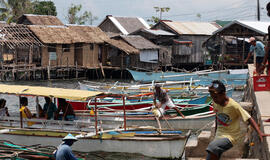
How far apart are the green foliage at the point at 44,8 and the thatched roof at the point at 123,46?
73.5ft

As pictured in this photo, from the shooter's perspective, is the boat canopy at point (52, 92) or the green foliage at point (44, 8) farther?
the green foliage at point (44, 8)

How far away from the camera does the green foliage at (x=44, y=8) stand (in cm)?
5876

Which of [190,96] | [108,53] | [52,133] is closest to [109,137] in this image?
[52,133]

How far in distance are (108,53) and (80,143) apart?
29863mm

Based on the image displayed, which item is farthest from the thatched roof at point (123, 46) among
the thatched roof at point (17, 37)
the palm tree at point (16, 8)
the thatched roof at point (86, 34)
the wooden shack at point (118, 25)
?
the palm tree at point (16, 8)

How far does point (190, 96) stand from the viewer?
18312 mm

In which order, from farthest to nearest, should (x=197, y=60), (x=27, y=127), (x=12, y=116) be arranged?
(x=197, y=60), (x=12, y=116), (x=27, y=127)

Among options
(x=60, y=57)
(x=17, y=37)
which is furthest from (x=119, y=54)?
(x=17, y=37)

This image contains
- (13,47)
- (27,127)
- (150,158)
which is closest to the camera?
(150,158)

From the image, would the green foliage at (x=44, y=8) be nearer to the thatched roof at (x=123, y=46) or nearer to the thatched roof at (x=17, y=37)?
the thatched roof at (x=123, y=46)

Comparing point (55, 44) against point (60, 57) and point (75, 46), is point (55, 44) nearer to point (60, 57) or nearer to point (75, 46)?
point (60, 57)

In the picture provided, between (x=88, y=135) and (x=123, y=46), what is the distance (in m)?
27.1

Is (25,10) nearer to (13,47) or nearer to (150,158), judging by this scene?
(13,47)

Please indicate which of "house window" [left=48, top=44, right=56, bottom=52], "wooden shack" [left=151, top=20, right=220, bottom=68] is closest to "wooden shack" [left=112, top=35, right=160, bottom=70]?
"wooden shack" [left=151, top=20, right=220, bottom=68]
